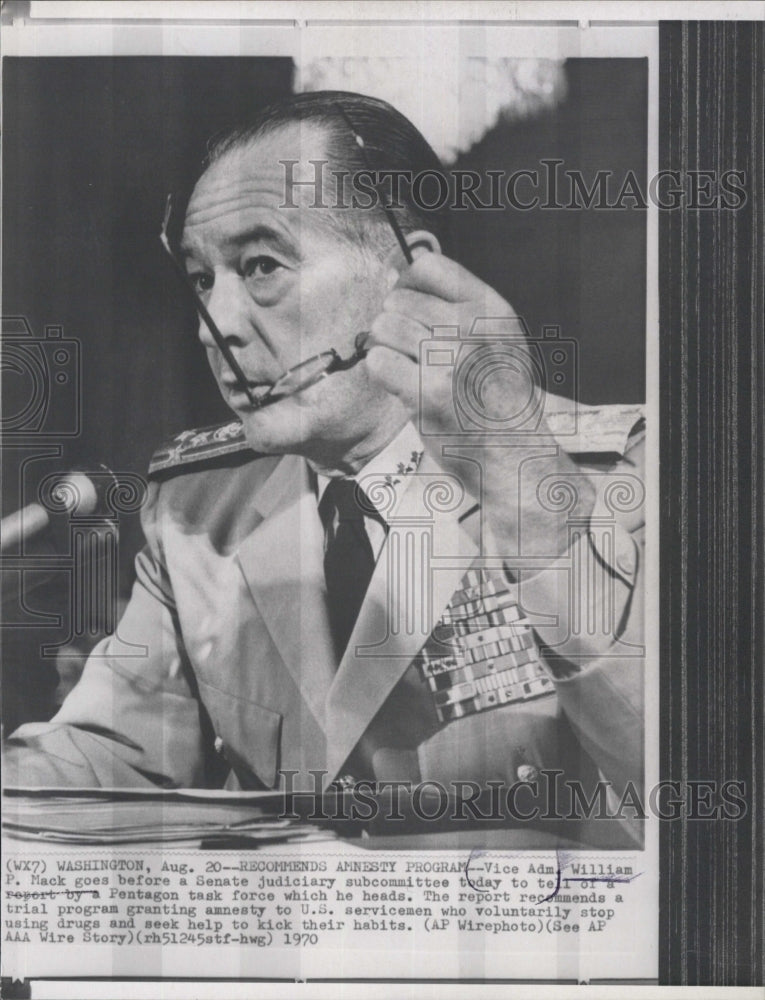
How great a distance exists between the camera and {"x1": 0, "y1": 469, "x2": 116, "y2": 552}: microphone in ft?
6.77

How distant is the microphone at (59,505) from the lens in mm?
2064

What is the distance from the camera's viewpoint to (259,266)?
2.05 meters

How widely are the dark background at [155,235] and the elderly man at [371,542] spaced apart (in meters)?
0.06

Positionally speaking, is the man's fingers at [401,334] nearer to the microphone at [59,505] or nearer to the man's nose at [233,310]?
the man's nose at [233,310]

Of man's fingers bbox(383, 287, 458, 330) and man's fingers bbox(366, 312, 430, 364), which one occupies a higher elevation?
man's fingers bbox(383, 287, 458, 330)

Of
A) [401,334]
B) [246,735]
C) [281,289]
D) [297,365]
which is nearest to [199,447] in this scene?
[297,365]

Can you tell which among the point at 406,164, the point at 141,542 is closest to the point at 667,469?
the point at 406,164

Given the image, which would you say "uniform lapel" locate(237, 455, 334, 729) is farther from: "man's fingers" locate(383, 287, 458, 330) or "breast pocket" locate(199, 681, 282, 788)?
"man's fingers" locate(383, 287, 458, 330)

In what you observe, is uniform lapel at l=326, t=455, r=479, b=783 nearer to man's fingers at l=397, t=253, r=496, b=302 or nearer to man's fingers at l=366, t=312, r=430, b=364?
man's fingers at l=366, t=312, r=430, b=364

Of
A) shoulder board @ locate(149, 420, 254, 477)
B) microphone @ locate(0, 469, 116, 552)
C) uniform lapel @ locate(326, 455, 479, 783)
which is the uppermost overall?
shoulder board @ locate(149, 420, 254, 477)

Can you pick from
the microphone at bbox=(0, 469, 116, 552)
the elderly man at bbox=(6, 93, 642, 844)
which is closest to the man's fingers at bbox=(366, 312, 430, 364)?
the elderly man at bbox=(6, 93, 642, 844)

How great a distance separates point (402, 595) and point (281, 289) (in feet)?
2.43

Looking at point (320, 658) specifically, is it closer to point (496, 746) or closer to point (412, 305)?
point (496, 746)

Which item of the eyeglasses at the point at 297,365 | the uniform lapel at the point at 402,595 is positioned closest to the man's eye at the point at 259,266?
the eyeglasses at the point at 297,365
